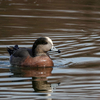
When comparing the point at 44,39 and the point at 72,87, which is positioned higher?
the point at 44,39

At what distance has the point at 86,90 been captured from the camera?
794 centimetres

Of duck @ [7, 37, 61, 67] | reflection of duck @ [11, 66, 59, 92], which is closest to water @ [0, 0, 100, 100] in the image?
reflection of duck @ [11, 66, 59, 92]

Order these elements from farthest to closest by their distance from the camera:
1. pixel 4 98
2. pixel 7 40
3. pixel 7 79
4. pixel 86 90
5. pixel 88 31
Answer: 1. pixel 88 31
2. pixel 7 40
3. pixel 7 79
4. pixel 86 90
5. pixel 4 98

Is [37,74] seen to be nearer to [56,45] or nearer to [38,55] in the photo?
[38,55]

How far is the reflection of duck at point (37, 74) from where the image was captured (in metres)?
8.24

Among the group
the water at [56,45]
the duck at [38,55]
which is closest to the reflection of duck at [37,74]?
the water at [56,45]

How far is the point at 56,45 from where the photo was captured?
12.8 metres

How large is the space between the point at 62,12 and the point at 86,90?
12216 millimetres

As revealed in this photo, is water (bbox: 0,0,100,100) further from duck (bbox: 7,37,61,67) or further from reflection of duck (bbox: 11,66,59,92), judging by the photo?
duck (bbox: 7,37,61,67)

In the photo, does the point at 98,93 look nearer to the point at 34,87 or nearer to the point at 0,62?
the point at 34,87

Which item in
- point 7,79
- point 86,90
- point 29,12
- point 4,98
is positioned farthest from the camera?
point 29,12

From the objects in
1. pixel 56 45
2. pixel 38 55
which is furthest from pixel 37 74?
pixel 56 45

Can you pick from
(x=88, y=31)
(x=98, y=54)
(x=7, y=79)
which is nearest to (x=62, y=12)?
(x=88, y=31)

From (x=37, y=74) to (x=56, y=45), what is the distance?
3.56 m
